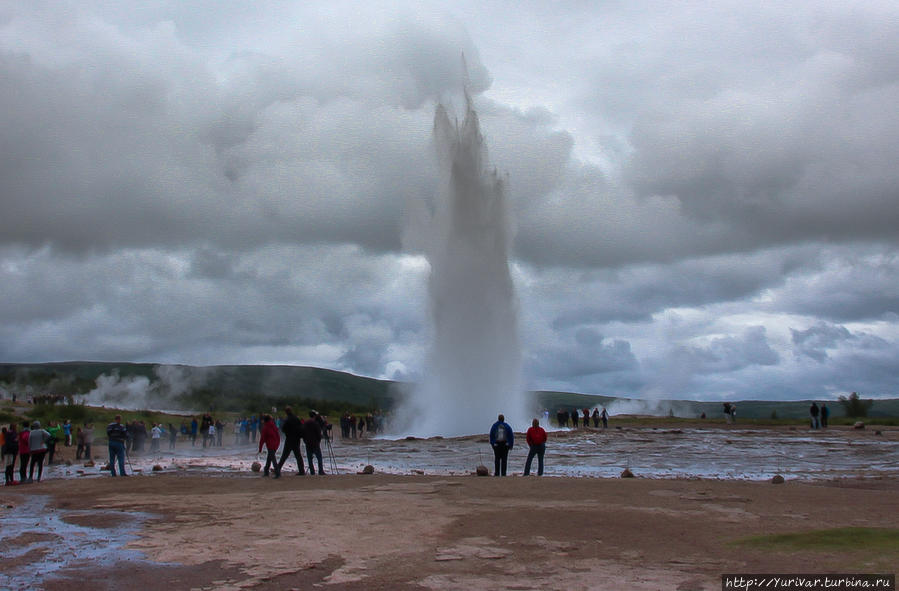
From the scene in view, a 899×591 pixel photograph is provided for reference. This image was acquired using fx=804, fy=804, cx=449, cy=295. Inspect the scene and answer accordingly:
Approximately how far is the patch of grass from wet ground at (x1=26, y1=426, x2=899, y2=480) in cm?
964

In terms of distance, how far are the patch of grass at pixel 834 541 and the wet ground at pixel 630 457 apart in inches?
380

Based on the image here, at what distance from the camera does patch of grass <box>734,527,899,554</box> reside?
7950mm

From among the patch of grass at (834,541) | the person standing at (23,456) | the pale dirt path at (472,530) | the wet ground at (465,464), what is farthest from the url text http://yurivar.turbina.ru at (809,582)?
the person standing at (23,456)

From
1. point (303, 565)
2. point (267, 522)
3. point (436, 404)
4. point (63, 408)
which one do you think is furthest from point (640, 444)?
point (63, 408)

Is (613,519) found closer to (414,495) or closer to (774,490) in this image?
(414,495)

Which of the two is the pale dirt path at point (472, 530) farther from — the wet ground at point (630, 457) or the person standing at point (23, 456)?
the wet ground at point (630, 457)

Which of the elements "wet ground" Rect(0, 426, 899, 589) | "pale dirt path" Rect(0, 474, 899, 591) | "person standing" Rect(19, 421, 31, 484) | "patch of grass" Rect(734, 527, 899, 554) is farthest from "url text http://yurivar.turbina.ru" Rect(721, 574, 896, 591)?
"person standing" Rect(19, 421, 31, 484)

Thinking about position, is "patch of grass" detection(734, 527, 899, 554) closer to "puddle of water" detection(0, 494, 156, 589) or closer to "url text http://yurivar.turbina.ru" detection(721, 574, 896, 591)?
"url text http://yurivar.turbina.ru" detection(721, 574, 896, 591)

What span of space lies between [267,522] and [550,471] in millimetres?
11031

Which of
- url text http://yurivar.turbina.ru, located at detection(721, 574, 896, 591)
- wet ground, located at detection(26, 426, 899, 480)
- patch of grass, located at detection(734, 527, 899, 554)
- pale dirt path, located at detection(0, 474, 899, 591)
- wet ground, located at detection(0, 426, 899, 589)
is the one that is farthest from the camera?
wet ground, located at detection(26, 426, 899, 480)

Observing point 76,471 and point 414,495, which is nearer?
point 414,495

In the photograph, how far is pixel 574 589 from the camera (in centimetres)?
674

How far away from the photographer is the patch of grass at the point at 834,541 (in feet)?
26.1

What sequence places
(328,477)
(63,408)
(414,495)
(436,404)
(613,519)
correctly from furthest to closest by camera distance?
(63,408) → (436,404) → (328,477) → (414,495) → (613,519)
